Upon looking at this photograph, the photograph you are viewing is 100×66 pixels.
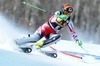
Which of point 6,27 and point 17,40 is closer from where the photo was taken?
point 17,40

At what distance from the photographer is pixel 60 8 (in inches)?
584

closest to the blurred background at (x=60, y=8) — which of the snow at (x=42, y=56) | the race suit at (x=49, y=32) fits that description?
the snow at (x=42, y=56)

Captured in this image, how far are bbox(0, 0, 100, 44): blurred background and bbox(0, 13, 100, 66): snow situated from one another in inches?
202

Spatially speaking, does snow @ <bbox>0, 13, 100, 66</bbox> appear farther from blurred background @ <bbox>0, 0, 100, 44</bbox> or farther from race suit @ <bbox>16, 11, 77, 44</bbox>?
blurred background @ <bbox>0, 0, 100, 44</bbox>

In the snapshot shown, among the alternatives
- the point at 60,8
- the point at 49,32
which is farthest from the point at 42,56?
the point at 60,8

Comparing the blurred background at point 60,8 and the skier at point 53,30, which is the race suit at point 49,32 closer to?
the skier at point 53,30

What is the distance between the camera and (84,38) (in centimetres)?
1498

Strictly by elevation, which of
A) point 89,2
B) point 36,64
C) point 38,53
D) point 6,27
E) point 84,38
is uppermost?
point 89,2

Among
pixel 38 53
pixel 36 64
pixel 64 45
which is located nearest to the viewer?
pixel 36 64

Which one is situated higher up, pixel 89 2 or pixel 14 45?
→ pixel 89 2

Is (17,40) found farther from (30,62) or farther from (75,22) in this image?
(75,22)

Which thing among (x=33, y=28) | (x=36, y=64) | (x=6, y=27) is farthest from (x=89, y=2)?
(x=36, y=64)

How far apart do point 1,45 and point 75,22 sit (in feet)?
24.1

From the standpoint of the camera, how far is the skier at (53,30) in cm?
802
